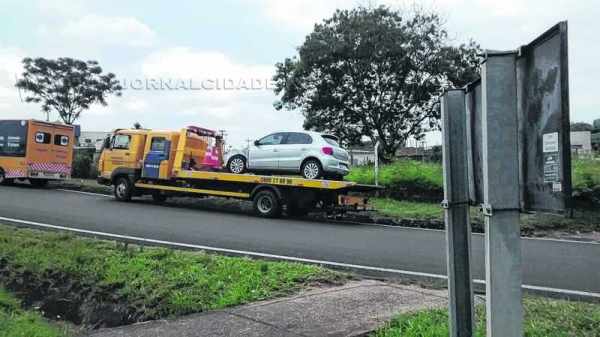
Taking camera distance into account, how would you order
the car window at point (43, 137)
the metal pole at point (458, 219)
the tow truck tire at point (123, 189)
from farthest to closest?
the car window at point (43, 137)
the tow truck tire at point (123, 189)
the metal pole at point (458, 219)

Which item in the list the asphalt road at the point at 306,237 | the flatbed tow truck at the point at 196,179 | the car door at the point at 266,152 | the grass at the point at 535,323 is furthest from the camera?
the car door at the point at 266,152

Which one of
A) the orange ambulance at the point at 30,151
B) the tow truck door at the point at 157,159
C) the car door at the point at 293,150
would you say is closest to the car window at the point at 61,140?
the orange ambulance at the point at 30,151

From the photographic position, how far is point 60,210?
50.4ft

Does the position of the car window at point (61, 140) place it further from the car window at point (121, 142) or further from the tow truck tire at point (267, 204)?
the tow truck tire at point (267, 204)

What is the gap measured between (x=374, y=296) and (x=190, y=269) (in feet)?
8.03

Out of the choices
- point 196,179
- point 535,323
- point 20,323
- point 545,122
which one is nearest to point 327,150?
point 196,179

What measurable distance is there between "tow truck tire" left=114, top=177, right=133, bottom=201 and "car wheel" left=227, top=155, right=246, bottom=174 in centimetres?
352

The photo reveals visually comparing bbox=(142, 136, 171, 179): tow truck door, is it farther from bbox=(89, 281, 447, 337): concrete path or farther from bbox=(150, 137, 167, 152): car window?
bbox=(89, 281, 447, 337): concrete path

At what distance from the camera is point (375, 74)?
3162 centimetres

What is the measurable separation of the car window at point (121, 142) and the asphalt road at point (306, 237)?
2.23m

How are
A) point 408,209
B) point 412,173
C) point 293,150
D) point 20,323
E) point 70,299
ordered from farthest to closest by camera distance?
point 412,173 → point 408,209 → point 293,150 → point 70,299 → point 20,323

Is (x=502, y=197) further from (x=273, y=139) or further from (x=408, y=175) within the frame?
(x=408, y=175)

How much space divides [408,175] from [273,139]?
5.59 meters

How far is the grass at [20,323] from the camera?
5469 mm
